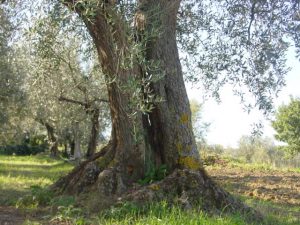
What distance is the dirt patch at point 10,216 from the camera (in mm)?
6064

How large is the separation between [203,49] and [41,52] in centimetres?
341

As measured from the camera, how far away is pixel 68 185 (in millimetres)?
8078

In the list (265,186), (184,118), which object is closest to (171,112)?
(184,118)

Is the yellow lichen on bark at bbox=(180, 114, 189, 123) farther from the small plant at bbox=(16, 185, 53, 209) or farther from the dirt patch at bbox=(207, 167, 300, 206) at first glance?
the dirt patch at bbox=(207, 167, 300, 206)

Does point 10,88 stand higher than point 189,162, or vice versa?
point 10,88

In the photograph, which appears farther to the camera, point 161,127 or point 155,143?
point 155,143

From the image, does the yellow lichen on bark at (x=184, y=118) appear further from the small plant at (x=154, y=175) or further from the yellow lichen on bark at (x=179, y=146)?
the small plant at (x=154, y=175)

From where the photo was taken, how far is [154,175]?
7.67 meters

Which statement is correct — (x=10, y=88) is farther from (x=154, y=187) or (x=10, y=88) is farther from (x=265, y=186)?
(x=154, y=187)

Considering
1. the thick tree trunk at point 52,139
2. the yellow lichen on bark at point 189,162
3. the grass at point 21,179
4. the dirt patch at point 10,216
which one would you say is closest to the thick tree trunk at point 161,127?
the yellow lichen on bark at point 189,162

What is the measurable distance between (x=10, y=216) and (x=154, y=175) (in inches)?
93.9

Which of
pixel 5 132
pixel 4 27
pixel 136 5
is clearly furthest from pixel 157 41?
pixel 5 132

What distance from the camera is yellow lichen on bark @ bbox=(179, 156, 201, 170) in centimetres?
759

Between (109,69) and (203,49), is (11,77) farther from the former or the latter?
(109,69)
